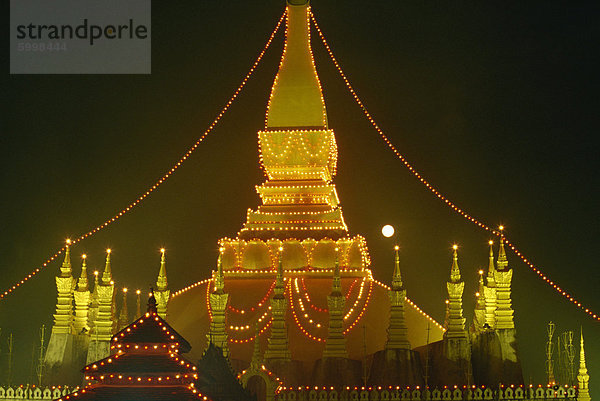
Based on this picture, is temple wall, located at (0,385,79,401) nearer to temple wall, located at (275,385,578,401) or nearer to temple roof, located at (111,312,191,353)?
temple wall, located at (275,385,578,401)

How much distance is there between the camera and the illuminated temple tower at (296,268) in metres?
19.2

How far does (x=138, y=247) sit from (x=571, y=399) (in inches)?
414

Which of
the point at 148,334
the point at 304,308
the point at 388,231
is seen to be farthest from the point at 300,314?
the point at 148,334

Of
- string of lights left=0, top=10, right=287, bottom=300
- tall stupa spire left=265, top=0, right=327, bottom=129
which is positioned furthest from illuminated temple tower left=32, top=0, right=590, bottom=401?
string of lights left=0, top=10, right=287, bottom=300

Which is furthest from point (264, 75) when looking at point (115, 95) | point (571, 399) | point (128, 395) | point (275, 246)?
point (128, 395)

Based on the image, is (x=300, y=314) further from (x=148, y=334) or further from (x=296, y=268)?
(x=148, y=334)

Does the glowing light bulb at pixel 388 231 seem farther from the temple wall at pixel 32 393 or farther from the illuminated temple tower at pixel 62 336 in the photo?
the temple wall at pixel 32 393

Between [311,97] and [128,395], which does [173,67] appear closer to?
[311,97]

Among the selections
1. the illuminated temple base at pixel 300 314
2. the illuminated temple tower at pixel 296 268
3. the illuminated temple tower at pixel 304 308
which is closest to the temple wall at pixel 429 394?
the illuminated temple tower at pixel 304 308

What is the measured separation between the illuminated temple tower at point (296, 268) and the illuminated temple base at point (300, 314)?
19 mm

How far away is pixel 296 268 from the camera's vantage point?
2131 centimetres

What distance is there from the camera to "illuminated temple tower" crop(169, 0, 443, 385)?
19.2 m

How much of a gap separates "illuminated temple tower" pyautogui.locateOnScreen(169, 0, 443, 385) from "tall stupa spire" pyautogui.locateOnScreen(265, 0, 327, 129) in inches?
0.8

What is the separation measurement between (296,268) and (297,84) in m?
4.32
